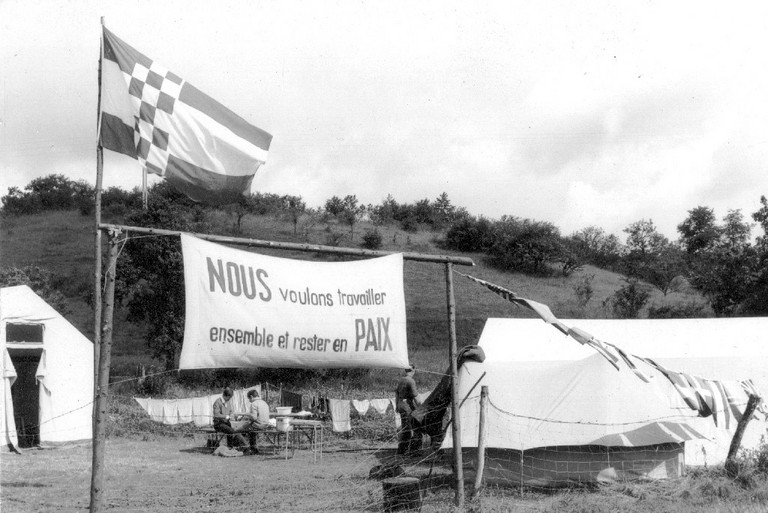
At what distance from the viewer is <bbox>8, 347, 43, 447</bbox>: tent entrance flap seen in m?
15.6

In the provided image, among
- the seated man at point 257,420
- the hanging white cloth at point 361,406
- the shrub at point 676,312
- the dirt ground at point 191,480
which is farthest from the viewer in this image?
the shrub at point 676,312

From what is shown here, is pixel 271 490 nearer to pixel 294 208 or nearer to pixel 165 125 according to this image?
pixel 165 125

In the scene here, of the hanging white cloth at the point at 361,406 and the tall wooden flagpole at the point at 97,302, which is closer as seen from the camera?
the tall wooden flagpole at the point at 97,302

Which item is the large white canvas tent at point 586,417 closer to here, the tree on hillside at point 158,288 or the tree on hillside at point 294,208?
the tree on hillside at point 158,288

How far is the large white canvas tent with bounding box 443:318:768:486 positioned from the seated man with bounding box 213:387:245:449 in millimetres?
5372

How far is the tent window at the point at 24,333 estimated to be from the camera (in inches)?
593

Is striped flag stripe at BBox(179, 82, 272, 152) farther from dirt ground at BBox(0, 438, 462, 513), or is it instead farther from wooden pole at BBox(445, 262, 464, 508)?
dirt ground at BBox(0, 438, 462, 513)

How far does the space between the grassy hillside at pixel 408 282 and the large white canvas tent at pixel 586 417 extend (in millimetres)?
→ 14956

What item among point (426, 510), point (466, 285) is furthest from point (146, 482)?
point (466, 285)

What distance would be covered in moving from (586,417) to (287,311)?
17.4ft

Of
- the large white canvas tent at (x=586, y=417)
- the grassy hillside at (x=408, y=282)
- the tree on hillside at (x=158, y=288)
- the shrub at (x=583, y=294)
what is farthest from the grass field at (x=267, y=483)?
the shrub at (x=583, y=294)

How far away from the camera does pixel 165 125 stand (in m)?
8.18

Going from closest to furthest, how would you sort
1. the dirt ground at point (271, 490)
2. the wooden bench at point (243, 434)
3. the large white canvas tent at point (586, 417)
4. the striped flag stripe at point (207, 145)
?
1. the striped flag stripe at point (207, 145)
2. the dirt ground at point (271, 490)
3. the large white canvas tent at point (586, 417)
4. the wooden bench at point (243, 434)

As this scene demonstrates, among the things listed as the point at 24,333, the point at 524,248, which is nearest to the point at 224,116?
the point at 24,333
